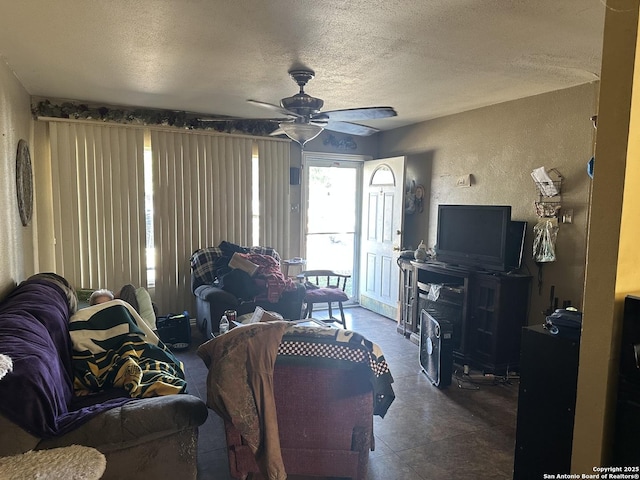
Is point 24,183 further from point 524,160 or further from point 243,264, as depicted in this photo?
point 524,160

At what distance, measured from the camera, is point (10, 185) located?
3137mm

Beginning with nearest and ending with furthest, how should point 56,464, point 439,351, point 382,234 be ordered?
1. point 56,464
2. point 439,351
3. point 382,234

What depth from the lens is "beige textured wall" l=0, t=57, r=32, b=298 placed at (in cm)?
287

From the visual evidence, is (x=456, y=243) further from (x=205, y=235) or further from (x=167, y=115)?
(x=167, y=115)

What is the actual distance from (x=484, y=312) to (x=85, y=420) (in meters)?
3.21

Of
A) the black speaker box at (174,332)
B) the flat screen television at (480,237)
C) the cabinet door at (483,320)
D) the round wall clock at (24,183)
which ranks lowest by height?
the black speaker box at (174,332)

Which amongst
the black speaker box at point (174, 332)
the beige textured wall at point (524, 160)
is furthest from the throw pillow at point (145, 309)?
the beige textured wall at point (524, 160)

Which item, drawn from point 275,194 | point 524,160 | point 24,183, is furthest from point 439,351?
point 24,183

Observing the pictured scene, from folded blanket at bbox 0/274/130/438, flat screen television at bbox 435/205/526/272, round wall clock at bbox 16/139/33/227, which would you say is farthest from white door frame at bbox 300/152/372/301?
folded blanket at bbox 0/274/130/438

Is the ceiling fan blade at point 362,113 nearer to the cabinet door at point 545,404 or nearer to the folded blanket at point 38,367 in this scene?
the cabinet door at point 545,404

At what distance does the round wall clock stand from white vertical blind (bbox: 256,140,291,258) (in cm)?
241

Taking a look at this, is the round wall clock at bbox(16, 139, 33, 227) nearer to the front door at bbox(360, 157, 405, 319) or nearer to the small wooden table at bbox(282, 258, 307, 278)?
the small wooden table at bbox(282, 258, 307, 278)

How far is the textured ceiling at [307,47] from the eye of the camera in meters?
2.19

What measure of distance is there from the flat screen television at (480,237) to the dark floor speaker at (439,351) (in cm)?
77
